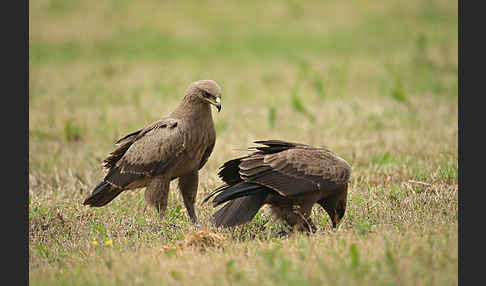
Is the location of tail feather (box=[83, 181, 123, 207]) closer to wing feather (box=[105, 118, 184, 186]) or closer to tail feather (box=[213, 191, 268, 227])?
wing feather (box=[105, 118, 184, 186])

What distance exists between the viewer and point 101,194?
22.0 feet

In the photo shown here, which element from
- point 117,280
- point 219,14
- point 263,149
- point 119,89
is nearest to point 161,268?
point 117,280

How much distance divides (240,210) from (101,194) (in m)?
1.97

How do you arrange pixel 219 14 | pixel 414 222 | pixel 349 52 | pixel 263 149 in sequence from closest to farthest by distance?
1. pixel 414 222
2. pixel 263 149
3. pixel 349 52
4. pixel 219 14

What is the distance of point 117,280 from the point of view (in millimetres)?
4473

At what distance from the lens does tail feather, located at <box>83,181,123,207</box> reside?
6.66m

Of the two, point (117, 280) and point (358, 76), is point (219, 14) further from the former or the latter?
point (117, 280)

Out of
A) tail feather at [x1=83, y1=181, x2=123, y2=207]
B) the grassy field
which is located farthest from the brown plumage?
tail feather at [x1=83, y1=181, x2=123, y2=207]

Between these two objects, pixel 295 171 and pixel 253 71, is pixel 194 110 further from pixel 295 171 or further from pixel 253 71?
pixel 253 71

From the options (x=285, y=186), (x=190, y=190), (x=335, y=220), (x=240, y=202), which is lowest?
(x=335, y=220)

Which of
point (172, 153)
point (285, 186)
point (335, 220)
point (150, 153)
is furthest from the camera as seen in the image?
point (150, 153)

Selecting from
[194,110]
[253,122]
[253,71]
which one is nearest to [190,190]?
[194,110]

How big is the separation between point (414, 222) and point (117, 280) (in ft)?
9.21

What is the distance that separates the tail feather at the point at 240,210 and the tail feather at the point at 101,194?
1.59m
